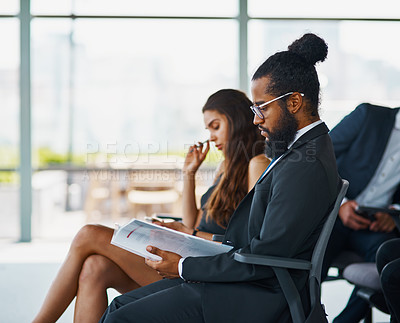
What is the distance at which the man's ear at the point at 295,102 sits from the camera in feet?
5.00

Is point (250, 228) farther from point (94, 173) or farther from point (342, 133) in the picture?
point (94, 173)

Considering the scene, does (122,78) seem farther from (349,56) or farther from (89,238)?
(89,238)

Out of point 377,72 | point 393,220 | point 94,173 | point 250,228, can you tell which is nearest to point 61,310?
point 250,228

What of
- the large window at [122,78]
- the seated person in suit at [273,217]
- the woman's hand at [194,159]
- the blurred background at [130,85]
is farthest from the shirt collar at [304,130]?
the large window at [122,78]

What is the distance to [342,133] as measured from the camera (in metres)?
2.60

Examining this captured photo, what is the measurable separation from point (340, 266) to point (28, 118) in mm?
3777

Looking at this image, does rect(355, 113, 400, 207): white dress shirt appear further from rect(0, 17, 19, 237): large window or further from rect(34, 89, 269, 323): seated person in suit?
rect(0, 17, 19, 237): large window

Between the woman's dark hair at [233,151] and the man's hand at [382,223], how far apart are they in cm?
71

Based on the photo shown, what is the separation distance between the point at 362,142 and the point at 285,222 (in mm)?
1388

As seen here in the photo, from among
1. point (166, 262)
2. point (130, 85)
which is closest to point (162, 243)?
point (166, 262)

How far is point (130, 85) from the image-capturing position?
17.5 ft

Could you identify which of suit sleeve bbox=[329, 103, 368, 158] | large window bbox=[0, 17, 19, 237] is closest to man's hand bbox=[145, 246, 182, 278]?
suit sleeve bbox=[329, 103, 368, 158]

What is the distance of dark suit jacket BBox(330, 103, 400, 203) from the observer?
8.38ft

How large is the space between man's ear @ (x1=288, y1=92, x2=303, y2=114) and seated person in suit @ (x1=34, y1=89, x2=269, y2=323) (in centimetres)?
55
